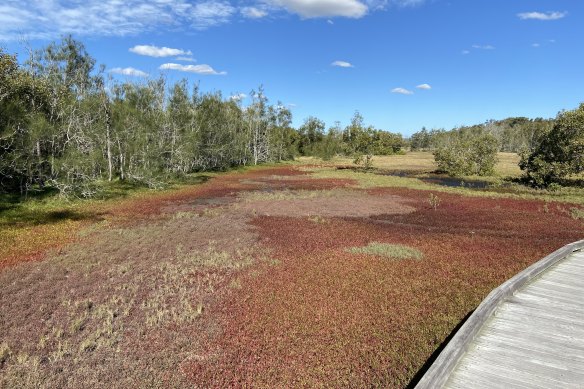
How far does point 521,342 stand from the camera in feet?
25.2

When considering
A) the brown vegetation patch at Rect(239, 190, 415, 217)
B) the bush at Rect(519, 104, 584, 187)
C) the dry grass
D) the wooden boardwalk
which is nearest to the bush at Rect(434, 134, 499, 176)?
the dry grass

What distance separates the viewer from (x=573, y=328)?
329 inches

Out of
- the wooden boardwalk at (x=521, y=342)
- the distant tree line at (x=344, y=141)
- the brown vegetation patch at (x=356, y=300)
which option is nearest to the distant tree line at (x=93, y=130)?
the distant tree line at (x=344, y=141)

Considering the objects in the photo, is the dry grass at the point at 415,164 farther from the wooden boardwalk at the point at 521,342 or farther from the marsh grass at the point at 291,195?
the wooden boardwalk at the point at 521,342

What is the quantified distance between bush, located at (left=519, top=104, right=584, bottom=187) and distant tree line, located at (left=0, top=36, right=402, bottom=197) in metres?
34.8

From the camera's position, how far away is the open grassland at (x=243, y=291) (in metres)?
8.24

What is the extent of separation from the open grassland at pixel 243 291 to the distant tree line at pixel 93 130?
19.4ft

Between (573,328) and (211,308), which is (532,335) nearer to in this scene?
(573,328)

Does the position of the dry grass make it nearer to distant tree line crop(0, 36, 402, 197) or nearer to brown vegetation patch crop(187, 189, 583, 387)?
distant tree line crop(0, 36, 402, 197)

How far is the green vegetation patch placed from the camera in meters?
17.0

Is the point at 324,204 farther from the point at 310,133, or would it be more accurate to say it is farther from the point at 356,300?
the point at 310,133

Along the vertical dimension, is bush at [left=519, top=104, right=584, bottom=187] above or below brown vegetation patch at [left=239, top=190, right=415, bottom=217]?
above

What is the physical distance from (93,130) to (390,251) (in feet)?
113

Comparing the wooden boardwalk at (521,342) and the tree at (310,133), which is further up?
the tree at (310,133)
